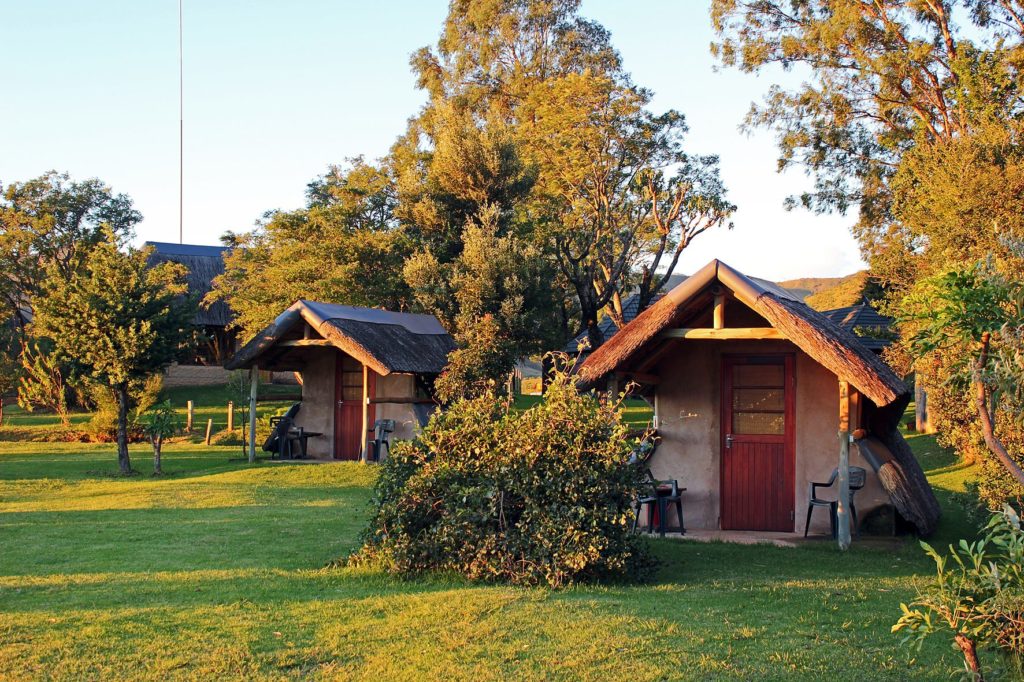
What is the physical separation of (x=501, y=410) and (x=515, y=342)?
49.0 ft

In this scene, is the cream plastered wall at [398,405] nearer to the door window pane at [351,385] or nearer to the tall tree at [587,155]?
the door window pane at [351,385]

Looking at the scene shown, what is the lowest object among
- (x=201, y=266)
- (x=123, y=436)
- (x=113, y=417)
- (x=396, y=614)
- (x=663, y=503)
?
(x=396, y=614)

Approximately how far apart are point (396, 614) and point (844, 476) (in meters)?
6.01

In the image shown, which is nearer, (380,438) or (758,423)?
(758,423)

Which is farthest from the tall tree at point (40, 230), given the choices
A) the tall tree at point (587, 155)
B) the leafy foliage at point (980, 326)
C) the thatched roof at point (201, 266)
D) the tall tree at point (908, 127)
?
the leafy foliage at point (980, 326)

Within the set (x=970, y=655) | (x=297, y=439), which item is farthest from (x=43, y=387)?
(x=970, y=655)

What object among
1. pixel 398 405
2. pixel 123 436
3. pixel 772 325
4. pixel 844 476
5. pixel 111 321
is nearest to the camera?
pixel 844 476

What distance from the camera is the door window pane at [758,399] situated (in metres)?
12.7

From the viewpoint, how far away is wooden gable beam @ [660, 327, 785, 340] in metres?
11.5

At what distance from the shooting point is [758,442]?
12.8 meters

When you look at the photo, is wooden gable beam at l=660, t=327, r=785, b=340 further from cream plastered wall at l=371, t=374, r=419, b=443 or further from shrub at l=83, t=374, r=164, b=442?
shrub at l=83, t=374, r=164, b=442

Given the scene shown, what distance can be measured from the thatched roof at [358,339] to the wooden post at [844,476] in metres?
10.2

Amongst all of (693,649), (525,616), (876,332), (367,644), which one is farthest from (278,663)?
(876,332)

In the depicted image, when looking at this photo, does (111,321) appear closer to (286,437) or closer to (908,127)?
(286,437)
